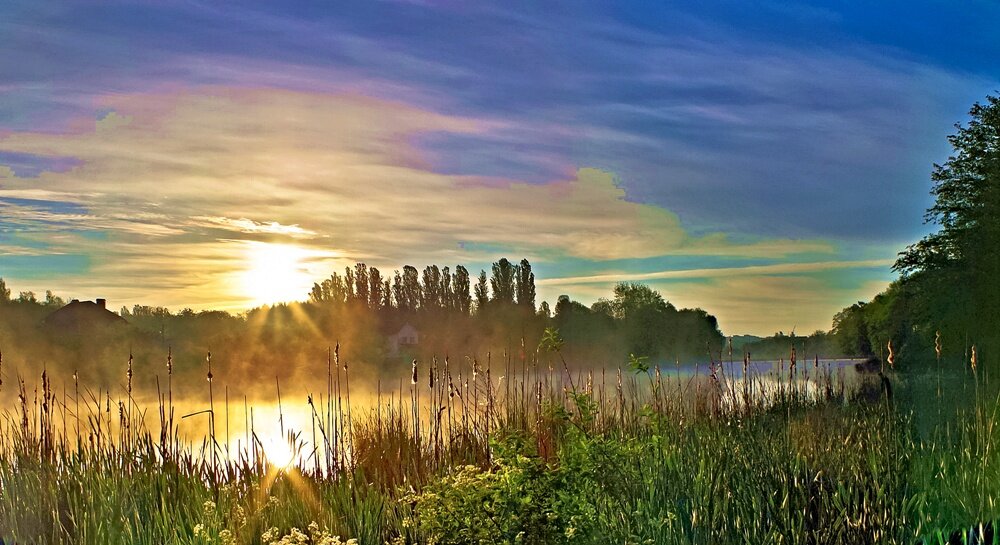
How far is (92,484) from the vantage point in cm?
653

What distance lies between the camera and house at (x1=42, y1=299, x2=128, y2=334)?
3891 centimetres

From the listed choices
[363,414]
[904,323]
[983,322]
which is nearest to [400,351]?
[904,323]

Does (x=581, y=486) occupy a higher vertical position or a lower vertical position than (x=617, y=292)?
lower

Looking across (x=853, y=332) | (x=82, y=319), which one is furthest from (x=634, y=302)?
(x=82, y=319)

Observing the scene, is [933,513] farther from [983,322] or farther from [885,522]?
[983,322]

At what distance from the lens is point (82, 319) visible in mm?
39719

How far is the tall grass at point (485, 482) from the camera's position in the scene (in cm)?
470

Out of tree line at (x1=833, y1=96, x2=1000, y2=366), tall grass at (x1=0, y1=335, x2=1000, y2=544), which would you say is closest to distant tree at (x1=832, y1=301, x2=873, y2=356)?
tree line at (x1=833, y1=96, x2=1000, y2=366)

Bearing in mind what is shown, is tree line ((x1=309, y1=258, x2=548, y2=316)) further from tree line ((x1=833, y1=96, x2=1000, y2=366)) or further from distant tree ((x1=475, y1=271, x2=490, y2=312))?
tree line ((x1=833, y1=96, x2=1000, y2=366))

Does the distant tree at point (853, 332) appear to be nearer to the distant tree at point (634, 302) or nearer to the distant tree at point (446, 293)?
the distant tree at point (634, 302)

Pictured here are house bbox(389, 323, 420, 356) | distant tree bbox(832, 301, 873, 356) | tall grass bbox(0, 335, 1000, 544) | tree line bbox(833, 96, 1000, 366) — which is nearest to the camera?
tall grass bbox(0, 335, 1000, 544)

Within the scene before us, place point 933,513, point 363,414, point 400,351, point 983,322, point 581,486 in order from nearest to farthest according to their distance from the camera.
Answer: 1. point 581,486
2. point 933,513
3. point 363,414
4. point 983,322
5. point 400,351

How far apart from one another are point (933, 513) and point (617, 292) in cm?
3676

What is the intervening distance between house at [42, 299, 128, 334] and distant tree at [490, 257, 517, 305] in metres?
26.1
